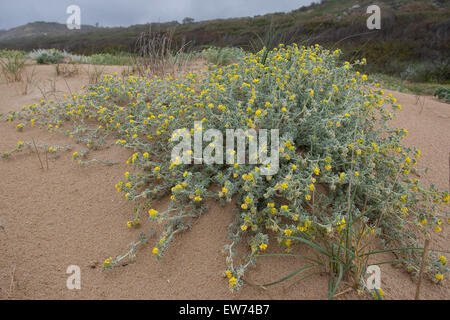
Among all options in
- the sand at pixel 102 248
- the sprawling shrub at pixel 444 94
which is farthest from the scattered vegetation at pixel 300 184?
the sprawling shrub at pixel 444 94

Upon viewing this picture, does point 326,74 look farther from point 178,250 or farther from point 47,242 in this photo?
point 47,242

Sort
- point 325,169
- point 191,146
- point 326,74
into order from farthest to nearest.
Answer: point 326,74, point 191,146, point 325,169

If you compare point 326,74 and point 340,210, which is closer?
point 340,210

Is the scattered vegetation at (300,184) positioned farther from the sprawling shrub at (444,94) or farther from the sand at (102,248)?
the sprawling shrub at (444,94)

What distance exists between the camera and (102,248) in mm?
1903

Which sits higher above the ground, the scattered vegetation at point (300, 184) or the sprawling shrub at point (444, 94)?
the sprawling shrub at point (444, 94)

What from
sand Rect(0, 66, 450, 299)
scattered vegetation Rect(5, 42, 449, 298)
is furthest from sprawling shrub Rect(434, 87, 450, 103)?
scattered vegetation Rect(5, 42, 449, 298)

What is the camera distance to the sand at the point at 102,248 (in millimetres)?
1609

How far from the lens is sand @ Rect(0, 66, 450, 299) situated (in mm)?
1609

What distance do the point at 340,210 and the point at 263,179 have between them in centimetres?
53

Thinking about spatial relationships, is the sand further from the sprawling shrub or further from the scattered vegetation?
the sprawling shrub

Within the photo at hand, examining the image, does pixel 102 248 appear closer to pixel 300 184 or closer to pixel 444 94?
pixel 300 184

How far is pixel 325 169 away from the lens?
2.01 meters
